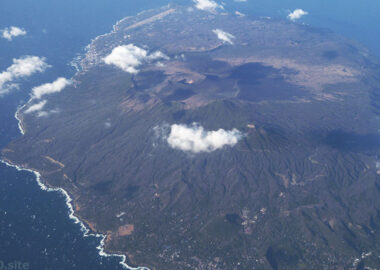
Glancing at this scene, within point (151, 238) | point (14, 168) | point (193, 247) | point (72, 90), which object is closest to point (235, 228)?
point (193, 247)

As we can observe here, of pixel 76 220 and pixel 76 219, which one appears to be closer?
pixel 76 220

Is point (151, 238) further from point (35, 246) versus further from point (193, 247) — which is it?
point (35, 246)

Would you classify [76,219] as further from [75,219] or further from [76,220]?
[76,220]

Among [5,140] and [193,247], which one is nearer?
[193,247]

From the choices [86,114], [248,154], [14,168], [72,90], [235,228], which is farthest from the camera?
[72,90]

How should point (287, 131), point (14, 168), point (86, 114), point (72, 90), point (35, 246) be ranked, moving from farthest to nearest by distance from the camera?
point (72, 90)
point (86, 114)
point (287, 131)
point (14, 168)
point (35, 246)

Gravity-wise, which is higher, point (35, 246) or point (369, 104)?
point (35, 246)

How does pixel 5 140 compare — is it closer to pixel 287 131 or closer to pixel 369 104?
pixel 287 131

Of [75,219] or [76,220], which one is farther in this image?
[75,219]

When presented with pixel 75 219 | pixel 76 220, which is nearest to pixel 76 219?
pixel 75 219
